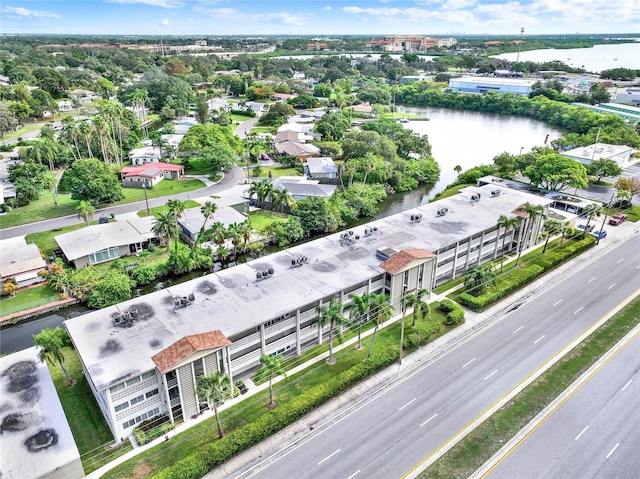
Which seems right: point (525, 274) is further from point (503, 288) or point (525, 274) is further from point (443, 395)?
point (443, 395)

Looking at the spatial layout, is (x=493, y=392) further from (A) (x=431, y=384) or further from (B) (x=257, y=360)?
(B) (x=257, y=360)

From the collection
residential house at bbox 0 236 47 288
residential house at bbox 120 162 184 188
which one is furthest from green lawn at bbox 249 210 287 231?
residential house at bbox 0 236 47 288

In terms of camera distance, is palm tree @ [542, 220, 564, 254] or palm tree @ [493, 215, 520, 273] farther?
palm tree @ [542, 220, 564, 254]

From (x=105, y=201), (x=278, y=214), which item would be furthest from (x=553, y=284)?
(x=105, y=201)

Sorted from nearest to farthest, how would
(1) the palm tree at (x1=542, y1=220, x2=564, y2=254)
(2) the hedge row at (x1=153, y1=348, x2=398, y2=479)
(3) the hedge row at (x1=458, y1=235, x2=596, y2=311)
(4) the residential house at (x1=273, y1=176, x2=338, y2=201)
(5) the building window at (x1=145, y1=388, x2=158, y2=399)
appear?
(2) the hedge row at (x1=153, y1=348, x2=398, y2=479) → (5) the building window at (x1=145, y1=388, x2=158, y2=399) → (3) the hedge row at (x1=458, y1=235, x2=596, y2=311) → (1) the palm tree at (x1=542, y1=220, x2=564, y2=254) → (4) the residential house at (x1=273, y1=176, x2=338, y2=201)

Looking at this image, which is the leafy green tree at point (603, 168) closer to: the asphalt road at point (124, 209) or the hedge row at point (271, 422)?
the asphalt road at point (124, 209)

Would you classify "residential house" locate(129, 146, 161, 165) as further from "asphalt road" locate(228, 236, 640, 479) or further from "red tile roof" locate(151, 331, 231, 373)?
"asphalt road" locate(228, 236, 640, 479)
